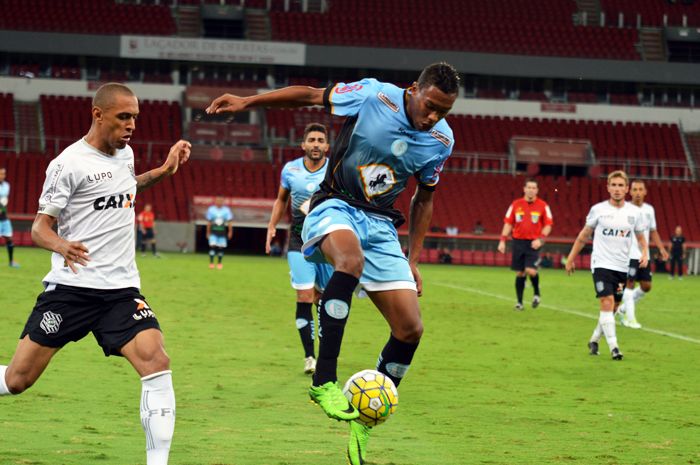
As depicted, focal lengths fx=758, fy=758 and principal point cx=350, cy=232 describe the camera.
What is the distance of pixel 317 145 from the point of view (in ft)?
27.9

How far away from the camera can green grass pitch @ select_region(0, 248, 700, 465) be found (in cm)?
501

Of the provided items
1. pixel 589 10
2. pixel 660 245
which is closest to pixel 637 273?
pixel 660 245

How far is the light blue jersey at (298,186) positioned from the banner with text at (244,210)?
2230cm

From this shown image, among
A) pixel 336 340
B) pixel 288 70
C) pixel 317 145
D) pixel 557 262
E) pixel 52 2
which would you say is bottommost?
pixel 557 262

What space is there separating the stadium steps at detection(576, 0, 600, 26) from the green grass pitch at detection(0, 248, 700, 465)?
3293 centimetres

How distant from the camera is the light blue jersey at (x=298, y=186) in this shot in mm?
8398

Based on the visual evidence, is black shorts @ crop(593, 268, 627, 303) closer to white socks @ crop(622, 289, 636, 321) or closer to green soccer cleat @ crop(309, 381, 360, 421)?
white socks @ crop(622, 289, 636, 321)

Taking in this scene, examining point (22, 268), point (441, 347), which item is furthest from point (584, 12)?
point (441, 347)

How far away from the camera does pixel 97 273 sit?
14.2ft

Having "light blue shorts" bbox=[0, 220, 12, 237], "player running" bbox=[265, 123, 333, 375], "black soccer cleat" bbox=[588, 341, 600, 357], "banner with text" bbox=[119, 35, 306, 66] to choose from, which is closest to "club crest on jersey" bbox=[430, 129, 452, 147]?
"player running" bbox=[265, 123, 333, 375]

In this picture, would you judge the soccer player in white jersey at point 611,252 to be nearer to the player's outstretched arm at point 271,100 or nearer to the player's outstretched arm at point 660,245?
the player's outstretched arm at point 660,245

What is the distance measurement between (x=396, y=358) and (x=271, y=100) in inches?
75.1

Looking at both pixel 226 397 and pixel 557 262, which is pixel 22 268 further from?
pixel 557 262

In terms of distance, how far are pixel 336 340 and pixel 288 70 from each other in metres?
37.1
